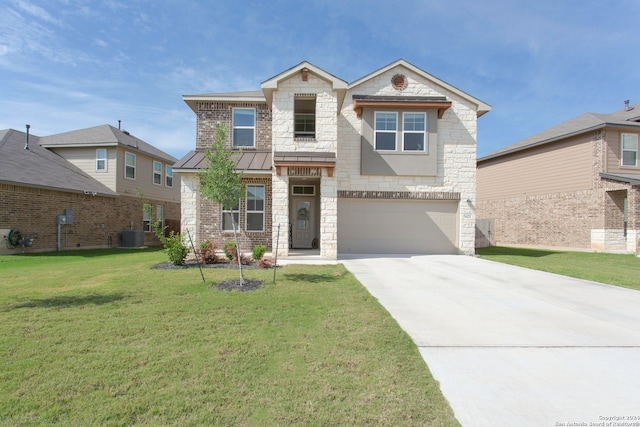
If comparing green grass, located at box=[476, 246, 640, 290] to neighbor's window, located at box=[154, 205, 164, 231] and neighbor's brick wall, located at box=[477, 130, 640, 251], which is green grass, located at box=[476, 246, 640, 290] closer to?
neighbor's brick wall, located at box=[477, 130, 640, 251]

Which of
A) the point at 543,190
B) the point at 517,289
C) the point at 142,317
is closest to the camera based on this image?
the point at 142,317

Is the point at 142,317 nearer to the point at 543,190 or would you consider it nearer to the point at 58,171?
the point at 58,171

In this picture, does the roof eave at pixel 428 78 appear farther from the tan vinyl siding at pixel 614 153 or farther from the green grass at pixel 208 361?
the green grass at pixel 208 361

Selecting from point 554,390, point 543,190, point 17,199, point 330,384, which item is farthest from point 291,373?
point 543,190

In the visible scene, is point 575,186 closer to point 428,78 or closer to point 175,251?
point 428,78

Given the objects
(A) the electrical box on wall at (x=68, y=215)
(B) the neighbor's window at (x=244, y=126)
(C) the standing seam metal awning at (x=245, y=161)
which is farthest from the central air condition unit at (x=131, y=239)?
(B) the neighbor's window at (x=244, y=126)

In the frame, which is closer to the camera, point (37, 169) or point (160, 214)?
point (37, 169)

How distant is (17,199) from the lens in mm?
13695

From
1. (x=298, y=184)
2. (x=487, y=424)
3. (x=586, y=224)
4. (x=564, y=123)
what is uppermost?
(x=564, y=123)

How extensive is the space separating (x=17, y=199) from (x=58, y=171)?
3.72 metres

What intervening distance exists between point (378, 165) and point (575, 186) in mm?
12606

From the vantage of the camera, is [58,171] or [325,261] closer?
[325,261]

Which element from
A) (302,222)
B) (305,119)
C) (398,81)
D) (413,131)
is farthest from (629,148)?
(302,222)

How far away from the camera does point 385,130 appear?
14430 millimetres
